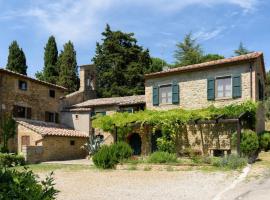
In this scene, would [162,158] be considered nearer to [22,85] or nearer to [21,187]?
[21,187]

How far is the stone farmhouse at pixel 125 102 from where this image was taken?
23641 millimetres

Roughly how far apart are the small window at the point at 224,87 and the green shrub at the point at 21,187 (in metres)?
19.9

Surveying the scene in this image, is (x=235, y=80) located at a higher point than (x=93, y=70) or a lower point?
lower

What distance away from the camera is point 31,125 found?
95.3 feet

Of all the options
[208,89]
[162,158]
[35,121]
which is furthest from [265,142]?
[35,121]

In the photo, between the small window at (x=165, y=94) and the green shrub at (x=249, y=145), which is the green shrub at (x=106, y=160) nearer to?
the green shrub at (x=249, y=145)

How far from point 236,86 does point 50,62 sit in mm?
32218

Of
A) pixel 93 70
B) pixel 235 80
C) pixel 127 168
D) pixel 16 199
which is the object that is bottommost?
pixel 127 168

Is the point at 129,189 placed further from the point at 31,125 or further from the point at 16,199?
the point at 31,125

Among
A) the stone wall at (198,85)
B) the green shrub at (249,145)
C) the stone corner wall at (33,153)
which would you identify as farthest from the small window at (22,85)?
the green shrub at (249,145)

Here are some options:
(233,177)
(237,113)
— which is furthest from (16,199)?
(237,113)

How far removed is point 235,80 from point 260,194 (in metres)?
12.9

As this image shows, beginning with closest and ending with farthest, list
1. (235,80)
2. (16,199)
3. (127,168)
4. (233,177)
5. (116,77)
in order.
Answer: (16,199), (233,177), (127,168), (235,80), (116,77)

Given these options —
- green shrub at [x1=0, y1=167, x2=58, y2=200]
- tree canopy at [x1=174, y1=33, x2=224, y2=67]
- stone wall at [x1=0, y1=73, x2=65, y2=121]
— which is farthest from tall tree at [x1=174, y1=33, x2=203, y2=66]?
green shrub at [x1=0, y1=167, x2=58, y2=200]
